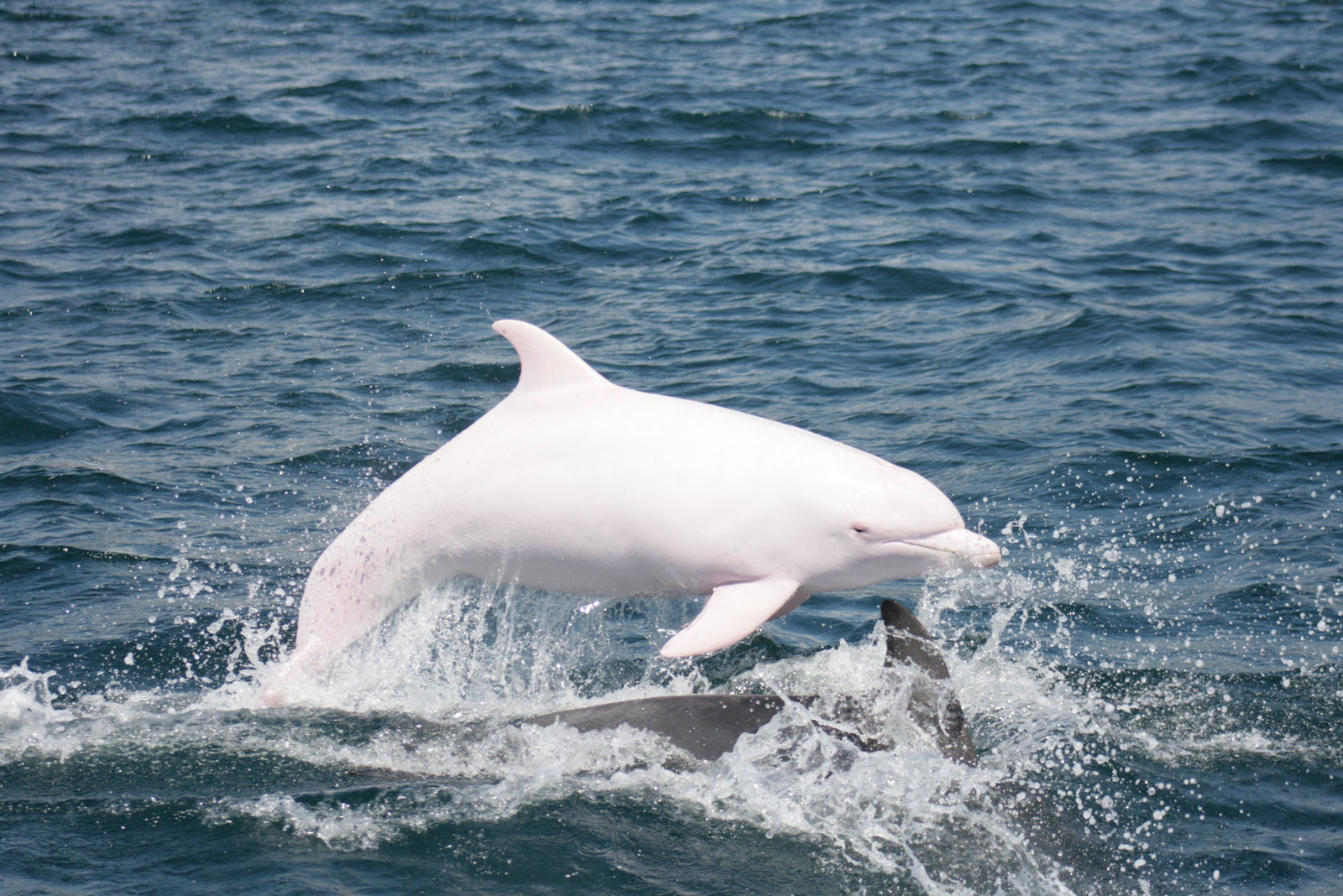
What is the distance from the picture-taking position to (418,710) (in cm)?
919


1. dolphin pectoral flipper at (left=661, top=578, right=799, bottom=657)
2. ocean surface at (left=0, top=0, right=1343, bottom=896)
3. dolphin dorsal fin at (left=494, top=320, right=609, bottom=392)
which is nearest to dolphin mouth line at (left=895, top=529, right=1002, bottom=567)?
dolphin pectoral flipper at (left=661, top=578, right=799, bottom=657)

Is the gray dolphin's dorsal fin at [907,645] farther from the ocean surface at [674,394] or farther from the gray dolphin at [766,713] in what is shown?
the ocean surface at [674,394]

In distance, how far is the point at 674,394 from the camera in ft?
47.6

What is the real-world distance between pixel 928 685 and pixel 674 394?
674cm

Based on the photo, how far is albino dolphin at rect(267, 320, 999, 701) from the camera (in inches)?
305

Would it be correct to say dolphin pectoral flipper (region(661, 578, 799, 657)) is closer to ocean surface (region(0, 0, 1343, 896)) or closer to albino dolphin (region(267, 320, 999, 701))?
albino dolphin (region(267, 320, 999, 701))

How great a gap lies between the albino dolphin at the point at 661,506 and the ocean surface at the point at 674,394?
91cm

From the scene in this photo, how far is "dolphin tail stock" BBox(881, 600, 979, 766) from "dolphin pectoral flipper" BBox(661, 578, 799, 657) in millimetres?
701

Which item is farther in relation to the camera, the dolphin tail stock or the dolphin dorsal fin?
the dolphin tail stock

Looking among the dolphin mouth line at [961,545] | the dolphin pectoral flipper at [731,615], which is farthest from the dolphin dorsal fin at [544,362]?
the dolphin mouth line at [961,545]

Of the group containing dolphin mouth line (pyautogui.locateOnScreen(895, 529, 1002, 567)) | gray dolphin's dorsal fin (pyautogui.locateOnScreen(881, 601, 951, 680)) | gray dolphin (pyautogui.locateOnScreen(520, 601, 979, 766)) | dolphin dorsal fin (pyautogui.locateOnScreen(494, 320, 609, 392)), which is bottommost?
gray dolphin (pyautogui.locateOnScreen(520, 601, 979, 766))

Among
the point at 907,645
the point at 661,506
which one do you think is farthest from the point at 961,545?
the point at 661,506

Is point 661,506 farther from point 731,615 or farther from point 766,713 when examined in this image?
point 766,713

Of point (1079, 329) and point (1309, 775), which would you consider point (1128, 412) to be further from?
point (1309, 775)
